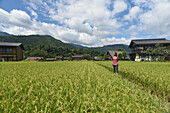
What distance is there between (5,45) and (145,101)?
4983cm

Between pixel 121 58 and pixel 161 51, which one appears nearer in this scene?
pixel 161 51

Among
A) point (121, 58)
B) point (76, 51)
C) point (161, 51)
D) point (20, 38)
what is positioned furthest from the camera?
point (20, 38)

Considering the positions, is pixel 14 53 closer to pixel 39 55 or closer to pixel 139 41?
pixel 139 41

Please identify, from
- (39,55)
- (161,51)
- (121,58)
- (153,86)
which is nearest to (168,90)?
(153,86)

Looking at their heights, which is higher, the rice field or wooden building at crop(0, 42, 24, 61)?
wooden building at crop(0, 42, 24, 61)

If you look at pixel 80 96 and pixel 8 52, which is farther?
pixel 8 52

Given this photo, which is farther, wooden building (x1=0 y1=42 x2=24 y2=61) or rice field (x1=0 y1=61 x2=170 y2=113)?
wooden building (x1=0 y1=42 x2=24 y2=61)

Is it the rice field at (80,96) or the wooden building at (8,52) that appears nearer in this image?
the rice field at (80,96)

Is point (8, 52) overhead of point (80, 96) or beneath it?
overhead

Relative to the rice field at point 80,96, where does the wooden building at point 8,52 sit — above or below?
above

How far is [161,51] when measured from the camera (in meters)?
16.2

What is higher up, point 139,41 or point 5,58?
point 139,41

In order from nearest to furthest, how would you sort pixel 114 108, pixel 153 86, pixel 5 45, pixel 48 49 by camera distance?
1. pixel 114 108
2. pixel 153 86
3. pixel 5 45
4. pixel 48 49

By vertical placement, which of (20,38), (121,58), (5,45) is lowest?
(121,58)
